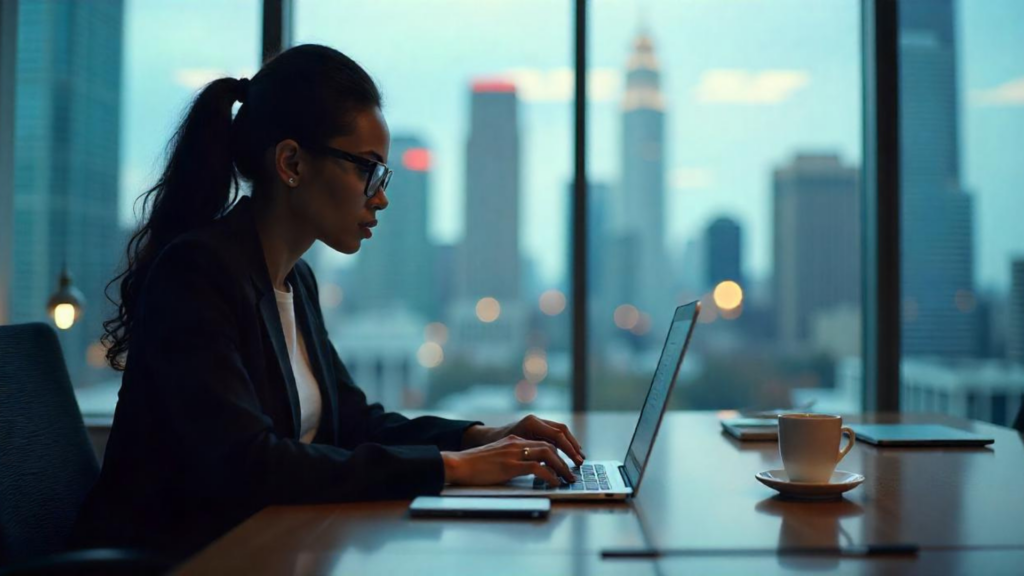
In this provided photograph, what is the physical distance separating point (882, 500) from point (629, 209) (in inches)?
81.4

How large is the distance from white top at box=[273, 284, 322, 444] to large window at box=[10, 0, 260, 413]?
1853mm

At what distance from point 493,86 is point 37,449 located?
223 centimetres

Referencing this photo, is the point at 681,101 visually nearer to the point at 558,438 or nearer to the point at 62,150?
the point at 558,438

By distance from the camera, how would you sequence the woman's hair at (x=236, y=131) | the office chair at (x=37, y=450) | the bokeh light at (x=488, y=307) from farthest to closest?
the bokeh light at (x=488, y=307), the woman's hair at (x=236, y=131), the office chair at (x=37, y=450)

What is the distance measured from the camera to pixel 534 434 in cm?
158

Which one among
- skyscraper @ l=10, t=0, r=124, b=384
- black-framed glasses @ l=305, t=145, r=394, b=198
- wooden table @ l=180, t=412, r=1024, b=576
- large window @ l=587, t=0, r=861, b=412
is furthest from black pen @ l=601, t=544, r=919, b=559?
skyscraper @ l=10, t=0, r=124, b=384

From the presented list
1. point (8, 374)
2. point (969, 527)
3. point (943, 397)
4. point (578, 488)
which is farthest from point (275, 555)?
point (943, 397)

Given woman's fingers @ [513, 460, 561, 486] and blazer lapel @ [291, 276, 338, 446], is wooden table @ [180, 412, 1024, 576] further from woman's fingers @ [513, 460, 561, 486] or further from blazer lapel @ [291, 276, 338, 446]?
blazer lapel @ [291, 276, 338, 446]

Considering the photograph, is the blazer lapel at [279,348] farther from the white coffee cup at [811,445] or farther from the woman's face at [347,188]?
the white coffee cup at [811,445]

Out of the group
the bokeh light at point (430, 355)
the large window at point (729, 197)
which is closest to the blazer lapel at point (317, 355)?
the bokeh light at point (430, 355)

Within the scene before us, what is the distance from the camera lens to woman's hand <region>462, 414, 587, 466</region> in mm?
1526

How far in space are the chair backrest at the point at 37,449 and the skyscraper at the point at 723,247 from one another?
2255 millimetres

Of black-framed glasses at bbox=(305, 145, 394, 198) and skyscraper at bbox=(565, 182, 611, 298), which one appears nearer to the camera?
black-framed glasses at bbox=(305, 145, 394, 198)

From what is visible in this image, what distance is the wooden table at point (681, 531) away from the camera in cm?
95
